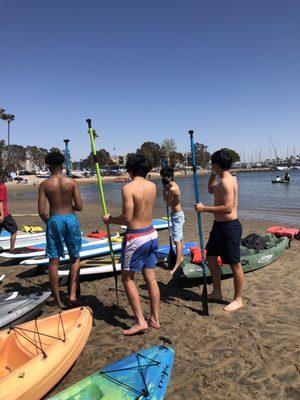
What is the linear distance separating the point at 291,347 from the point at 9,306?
3535 mm

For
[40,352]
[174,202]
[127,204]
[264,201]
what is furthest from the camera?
[264,201]

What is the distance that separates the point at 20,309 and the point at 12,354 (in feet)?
3.24

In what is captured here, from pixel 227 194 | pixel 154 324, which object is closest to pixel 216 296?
pixel 154 324

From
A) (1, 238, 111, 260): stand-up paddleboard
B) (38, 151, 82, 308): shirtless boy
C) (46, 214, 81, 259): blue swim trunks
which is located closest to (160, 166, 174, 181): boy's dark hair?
(38, 151, 82, 308): shirtless boy

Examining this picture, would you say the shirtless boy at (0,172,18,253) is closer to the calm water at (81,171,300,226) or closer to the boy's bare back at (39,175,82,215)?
the boy's bare back at (39,175,82,215)

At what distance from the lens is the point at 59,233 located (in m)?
4.92

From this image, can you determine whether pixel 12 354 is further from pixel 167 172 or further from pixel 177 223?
pixel 167 172

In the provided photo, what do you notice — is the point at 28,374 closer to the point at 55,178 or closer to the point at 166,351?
the point at 166,351

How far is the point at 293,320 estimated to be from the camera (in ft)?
15.5

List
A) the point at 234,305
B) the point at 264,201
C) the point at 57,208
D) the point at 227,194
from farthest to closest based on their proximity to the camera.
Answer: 1. the point at 264,201
2. the point at 234,305
3. the point at 57,208
4. the point at 227,194

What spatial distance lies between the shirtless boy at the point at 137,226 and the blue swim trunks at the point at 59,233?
887 mm

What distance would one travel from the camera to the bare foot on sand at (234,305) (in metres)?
5.05

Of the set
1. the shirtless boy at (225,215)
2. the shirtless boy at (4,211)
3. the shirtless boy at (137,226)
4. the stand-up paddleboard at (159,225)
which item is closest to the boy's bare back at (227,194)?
the shirtless boy at (225,215)

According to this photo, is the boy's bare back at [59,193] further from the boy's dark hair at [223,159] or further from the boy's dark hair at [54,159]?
the boy's dark hair at [223,159]
